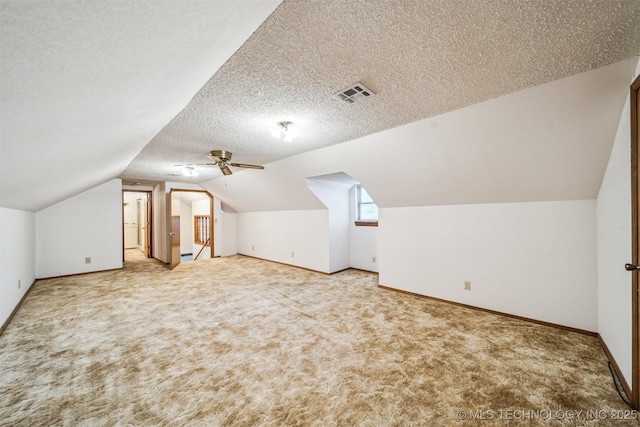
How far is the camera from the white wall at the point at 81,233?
496cm

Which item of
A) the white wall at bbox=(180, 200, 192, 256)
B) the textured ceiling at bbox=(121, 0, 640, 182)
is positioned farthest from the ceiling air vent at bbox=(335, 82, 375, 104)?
the white wall at bbox=(180, 200, 192, 256)

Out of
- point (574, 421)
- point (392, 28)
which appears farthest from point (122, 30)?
point (574, 421)

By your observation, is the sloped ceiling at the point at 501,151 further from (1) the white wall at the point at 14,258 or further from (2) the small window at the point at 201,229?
(2) the small window at the point at 201,229

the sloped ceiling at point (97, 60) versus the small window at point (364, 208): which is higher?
the sloped ceiling at point (97, 60)

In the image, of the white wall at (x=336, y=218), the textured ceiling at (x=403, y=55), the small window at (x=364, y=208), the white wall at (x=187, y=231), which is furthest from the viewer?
the white wall at (x=187, y=231)

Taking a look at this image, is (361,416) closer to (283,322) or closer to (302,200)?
(283,322)

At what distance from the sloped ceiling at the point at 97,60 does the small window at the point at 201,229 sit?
760 cm

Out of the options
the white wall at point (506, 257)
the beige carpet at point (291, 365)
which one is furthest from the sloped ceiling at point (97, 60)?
the white wall at point (506, 257)

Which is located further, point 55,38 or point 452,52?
point 452,52

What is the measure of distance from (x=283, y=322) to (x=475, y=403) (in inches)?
77.8

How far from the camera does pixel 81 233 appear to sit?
5.33m

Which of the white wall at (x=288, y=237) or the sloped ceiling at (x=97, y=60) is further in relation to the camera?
the white wall at (x=288, y=237)

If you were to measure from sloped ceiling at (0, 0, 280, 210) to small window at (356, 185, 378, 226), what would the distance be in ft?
14.1

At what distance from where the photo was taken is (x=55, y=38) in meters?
0.73
